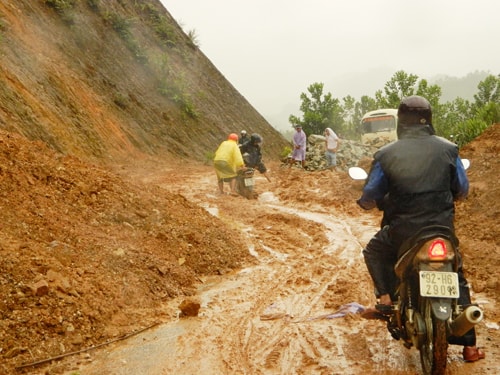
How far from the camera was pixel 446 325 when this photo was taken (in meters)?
3.19

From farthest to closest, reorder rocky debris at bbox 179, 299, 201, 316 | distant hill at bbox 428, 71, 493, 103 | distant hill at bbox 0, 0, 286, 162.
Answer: distant hill at bbox 428, 71, 493, 103
distant hill at bbox 0, 0, 286, 162
rocky debris at bbox 179, 299, 201, 316

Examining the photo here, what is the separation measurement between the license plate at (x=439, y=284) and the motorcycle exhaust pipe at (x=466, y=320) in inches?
4.7

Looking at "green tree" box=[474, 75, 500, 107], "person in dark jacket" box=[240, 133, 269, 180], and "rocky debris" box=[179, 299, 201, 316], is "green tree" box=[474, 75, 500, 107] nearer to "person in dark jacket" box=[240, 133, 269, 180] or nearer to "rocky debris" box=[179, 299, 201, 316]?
"person in dark jacket" box=[240, 133, 269, 180]

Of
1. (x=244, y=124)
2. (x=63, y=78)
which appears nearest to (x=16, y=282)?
(x=63, y=78)

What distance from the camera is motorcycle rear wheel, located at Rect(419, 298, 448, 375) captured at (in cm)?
316

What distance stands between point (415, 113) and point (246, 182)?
28.1 ft

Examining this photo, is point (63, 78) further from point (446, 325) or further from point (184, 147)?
point (446, 325)

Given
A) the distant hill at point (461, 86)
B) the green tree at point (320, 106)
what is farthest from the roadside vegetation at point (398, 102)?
the distant hill at point (461, 86)

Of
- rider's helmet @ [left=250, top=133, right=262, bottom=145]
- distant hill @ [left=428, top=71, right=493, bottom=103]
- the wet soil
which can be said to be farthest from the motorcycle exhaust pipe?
distant hill @ [left=428, top=71, right=493, bottom=103]

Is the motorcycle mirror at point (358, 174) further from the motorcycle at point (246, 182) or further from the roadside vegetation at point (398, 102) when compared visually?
the roadside vegetation at point (398, 102)

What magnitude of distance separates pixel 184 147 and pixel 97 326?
18.3 metres

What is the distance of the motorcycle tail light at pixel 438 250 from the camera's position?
316 cm

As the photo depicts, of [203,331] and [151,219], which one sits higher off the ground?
[151,219]

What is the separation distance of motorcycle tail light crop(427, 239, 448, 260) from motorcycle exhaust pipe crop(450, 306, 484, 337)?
349mm
